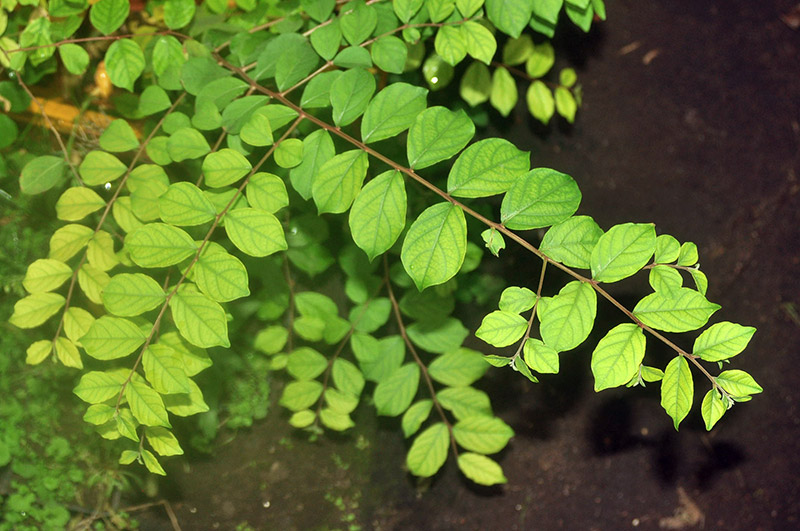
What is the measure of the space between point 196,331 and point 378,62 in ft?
2.15

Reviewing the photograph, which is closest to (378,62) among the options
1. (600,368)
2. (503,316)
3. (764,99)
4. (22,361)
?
(503,316)

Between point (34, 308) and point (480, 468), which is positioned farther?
point (480, 468)

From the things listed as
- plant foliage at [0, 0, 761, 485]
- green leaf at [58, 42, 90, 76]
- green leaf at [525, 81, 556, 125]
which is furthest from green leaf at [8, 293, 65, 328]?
green leaf at [525, 81, 556, 125]

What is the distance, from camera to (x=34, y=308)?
1229 mm

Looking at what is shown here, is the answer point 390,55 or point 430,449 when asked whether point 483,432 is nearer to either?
point 430,449

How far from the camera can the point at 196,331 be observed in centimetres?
96

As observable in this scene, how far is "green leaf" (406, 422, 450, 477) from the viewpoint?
1.59 m

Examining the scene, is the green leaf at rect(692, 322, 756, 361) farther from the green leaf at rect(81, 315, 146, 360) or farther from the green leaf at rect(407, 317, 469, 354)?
the green leaf at rect(81, 315, 146, 360)

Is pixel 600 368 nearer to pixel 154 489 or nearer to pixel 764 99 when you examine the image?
pixel 154 489

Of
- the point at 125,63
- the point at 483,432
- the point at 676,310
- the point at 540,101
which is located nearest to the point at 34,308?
the point at 125,63

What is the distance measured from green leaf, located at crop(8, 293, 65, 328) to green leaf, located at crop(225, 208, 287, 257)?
52 centimetres

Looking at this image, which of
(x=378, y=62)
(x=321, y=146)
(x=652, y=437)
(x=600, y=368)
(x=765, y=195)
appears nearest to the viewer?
(x=600, y=368)

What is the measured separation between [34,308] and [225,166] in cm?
54

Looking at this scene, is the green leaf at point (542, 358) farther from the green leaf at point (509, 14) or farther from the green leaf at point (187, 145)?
the green leaf at point (187, 145)
